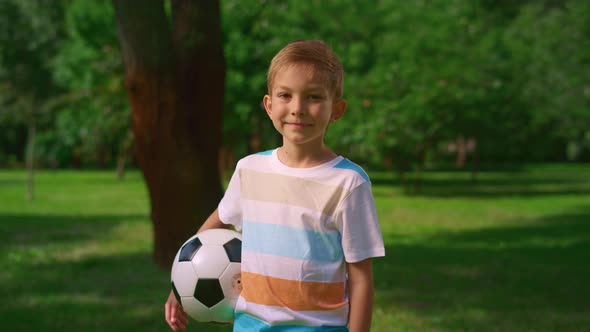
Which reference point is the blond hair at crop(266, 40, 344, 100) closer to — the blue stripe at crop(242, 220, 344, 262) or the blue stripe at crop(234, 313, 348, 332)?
the blue stripe at crop(242, 220, 344, 262)

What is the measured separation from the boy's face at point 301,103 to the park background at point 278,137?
348 centimetres

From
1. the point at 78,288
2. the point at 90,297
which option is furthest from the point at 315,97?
the point at 78,288

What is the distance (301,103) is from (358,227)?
44cm

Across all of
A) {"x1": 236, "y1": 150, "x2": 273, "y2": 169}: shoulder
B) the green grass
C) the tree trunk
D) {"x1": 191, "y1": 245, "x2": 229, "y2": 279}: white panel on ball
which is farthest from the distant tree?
{"x1": 236, "y1": 150, "x2": 273, "y2": 169}: shoulder

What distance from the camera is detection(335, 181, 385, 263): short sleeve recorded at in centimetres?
229

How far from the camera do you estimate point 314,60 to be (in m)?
2.33

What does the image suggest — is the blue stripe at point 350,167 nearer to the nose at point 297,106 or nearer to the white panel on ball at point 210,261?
the nose at point 297,106

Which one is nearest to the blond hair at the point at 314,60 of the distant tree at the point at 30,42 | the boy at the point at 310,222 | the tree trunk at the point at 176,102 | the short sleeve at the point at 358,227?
the boy at the point at 310,222

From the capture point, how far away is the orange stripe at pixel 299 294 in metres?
2.35

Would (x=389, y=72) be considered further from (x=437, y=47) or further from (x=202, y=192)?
(x=202, y=192)

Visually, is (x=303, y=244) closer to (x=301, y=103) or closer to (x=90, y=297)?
(x=301, y=103)

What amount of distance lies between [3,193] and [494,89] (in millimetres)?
15084

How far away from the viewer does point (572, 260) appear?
29.2 ft

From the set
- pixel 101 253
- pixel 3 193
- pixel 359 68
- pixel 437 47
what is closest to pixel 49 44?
pixel 3 193
